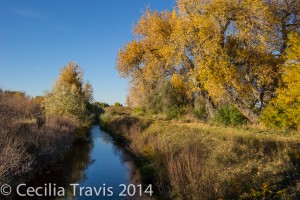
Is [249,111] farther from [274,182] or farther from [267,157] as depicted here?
[274,182]

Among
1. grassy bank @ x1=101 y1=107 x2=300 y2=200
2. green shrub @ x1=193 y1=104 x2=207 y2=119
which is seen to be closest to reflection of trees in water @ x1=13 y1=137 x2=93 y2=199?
grassy bank @ x1=101 y1=107 x2=300 y2=200

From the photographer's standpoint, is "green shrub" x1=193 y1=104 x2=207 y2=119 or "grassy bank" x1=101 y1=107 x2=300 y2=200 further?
"green shrub" x1=193 y1=104 x2=207 y2=119

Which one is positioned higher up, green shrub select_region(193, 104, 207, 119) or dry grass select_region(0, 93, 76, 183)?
green shrub select_region(193, 104, 207, 119)

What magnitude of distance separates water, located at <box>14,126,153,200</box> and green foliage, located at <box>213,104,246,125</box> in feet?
29.0

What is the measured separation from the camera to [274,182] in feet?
30.3

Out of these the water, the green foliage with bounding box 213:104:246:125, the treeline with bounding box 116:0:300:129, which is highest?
the treeline with bounding box 116:0:300:129

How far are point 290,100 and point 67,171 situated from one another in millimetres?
13978

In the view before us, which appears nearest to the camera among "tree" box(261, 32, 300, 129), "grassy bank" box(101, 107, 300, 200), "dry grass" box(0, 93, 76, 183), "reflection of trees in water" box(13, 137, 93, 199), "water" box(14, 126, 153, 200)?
"grassy bank" box(101, 107, 300, 200)

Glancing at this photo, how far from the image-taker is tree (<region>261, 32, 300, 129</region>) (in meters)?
17.9

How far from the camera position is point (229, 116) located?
994 inches

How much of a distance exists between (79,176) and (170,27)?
72.6ft

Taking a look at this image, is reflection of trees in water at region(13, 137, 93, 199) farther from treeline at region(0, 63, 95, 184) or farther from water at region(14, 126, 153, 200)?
treeline at region(0, 63, 95, 184)

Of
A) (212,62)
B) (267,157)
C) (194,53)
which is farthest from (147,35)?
(267,157)

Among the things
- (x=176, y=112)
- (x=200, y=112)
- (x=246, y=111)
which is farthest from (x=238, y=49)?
(x=176, y=112)
